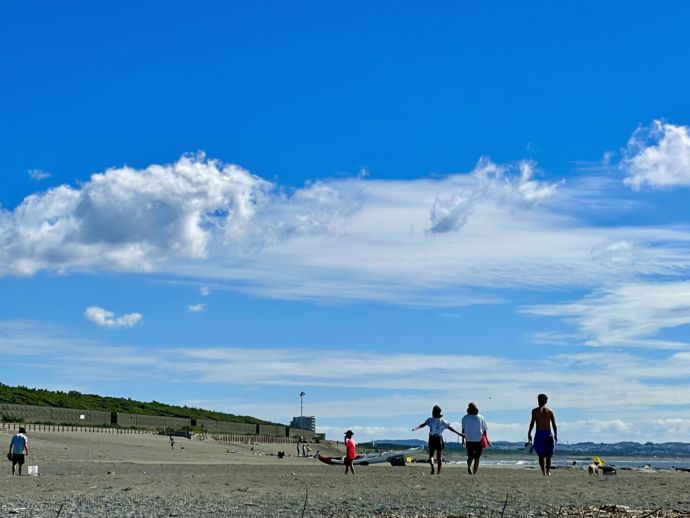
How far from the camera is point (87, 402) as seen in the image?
12419 centimetres

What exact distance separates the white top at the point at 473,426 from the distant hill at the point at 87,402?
82.7 m

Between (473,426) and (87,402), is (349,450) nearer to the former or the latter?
(473,426)

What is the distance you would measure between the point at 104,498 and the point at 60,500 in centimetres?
73

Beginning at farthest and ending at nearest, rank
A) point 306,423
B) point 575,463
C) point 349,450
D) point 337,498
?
point 306,423 < point 575,463 < point 349,450 < point 337,498

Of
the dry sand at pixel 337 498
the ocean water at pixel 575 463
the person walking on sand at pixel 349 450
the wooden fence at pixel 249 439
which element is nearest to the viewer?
the dry sand at pixel 337 498

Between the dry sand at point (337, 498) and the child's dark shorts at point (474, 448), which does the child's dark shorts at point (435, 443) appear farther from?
the dry sand at point (337, 498)

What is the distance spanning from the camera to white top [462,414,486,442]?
2222 centimetres

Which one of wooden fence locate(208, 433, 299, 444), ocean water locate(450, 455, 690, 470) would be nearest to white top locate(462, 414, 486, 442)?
ocean water locate(450, 455, 690, 470)

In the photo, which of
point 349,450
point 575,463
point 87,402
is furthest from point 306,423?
point 349,450

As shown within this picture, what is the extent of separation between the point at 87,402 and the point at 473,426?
359 feet

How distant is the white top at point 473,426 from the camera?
2222 cm

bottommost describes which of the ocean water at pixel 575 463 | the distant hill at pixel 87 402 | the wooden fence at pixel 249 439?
the ocean water at pixel 575 463

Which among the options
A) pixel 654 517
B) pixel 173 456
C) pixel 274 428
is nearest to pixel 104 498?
pixel 654 517

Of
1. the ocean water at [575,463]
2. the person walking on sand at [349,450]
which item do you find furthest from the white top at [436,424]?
the ocean water at [575,463]
